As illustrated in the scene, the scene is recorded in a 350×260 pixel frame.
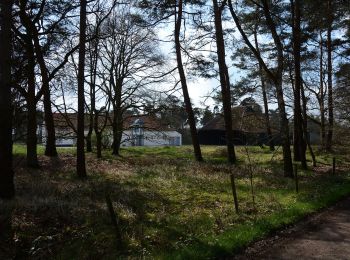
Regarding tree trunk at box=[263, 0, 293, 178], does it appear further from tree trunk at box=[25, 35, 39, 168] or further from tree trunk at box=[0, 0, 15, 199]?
tree trunk at box=[0, 0, 15, 199]

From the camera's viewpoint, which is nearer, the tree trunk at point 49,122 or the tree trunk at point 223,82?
the tree trunk at point 49,122

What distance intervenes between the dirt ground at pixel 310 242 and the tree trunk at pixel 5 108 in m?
6.12

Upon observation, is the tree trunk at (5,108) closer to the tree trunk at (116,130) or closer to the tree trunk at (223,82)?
the tree trunk at (223,82)

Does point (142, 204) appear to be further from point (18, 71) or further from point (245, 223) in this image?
point (18, 71)

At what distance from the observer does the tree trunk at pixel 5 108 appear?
1035 cm

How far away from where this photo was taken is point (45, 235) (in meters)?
8.72

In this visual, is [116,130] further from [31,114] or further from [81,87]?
[81,87]

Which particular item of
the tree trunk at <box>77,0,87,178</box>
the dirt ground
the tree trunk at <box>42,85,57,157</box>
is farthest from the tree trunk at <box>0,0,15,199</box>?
the tree trunk at <box>42,85,57,157</box>

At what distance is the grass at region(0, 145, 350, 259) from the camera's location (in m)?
8.13

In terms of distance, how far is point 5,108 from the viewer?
407 inches

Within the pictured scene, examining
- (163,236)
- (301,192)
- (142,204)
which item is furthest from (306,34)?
(163,236)

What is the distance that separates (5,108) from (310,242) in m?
7.47

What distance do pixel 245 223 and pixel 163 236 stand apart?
2.14m

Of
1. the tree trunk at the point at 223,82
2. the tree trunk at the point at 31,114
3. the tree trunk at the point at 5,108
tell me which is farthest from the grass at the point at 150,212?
the tree trunk at the point at 223,82
